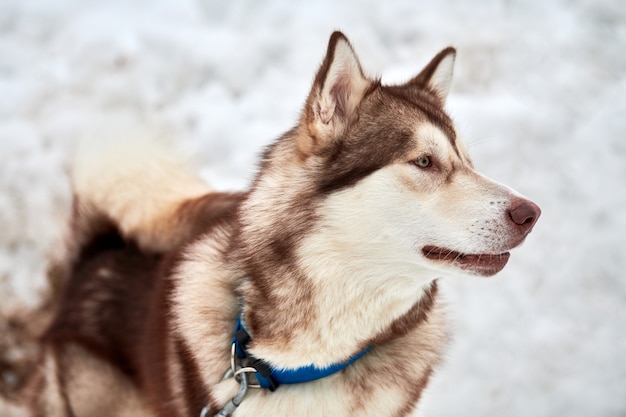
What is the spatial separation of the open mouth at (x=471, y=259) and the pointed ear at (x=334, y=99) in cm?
59

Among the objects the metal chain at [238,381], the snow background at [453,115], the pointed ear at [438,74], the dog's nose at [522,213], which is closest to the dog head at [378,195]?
the dog's nose at [522,213]

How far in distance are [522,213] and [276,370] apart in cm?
114

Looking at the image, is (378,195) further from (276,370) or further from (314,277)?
(276,370)

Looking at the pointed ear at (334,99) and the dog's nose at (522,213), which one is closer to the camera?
the dog's nose at (522,213)

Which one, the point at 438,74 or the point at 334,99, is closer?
the point at 334,99

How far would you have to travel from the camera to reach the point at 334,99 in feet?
7.51

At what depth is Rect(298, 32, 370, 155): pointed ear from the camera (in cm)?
221

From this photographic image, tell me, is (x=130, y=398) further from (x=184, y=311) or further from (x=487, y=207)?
(x=487, y=207)

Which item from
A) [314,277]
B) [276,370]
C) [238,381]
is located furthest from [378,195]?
[238,381]

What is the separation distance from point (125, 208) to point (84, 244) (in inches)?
15.0

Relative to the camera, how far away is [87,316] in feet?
10.1

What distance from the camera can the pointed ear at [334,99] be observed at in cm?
221

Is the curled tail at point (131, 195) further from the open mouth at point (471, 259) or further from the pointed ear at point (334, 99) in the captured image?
the open mouth at point (471, 259)

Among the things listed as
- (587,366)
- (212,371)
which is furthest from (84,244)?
(587,366)
